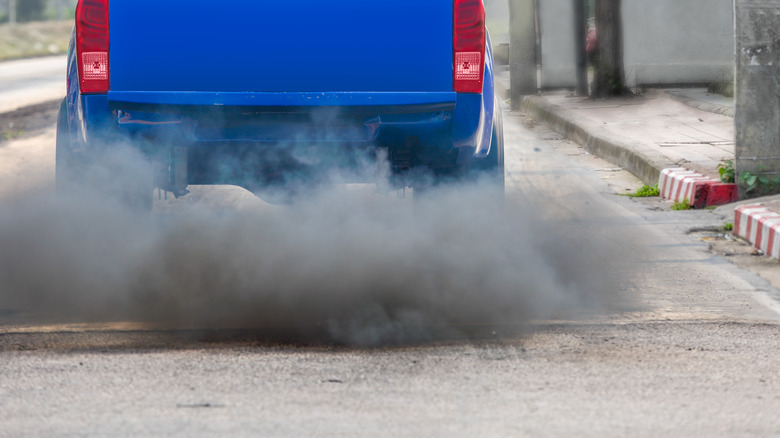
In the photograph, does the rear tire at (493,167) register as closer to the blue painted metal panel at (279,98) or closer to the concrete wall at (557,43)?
the blue painted metal panel at (279,98)

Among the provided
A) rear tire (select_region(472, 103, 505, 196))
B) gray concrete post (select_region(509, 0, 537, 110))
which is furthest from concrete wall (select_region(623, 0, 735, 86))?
rear tire (select_region(472, 103, 505, 196))

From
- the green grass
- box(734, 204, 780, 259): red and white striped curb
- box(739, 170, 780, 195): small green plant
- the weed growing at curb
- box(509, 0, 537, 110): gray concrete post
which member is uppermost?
the green grass

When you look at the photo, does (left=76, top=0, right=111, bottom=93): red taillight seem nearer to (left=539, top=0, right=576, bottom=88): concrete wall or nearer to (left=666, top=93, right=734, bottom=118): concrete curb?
(left=666, top=93, right=734, bottom=118): concrete curb

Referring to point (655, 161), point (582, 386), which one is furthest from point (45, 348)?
point (655, 161)

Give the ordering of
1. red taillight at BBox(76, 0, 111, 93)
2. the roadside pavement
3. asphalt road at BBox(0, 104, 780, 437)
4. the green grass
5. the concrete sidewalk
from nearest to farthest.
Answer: asphalt road at BBox(0, 104, 780, 437), red taillight at BBox(76, 0, 111, 93), the roadside pavement, the concrete sidewalk, the green grass

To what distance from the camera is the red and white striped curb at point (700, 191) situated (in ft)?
26.3

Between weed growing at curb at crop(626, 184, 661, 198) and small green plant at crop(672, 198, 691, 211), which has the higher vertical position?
weed growing at curb at crop(626, 184, 661, 198)

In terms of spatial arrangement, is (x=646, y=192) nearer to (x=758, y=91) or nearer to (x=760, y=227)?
(x=758, y=91)

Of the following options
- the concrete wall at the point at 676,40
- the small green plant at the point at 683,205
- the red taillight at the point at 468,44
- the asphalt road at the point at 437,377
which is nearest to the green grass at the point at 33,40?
the concrete wall at the point at 676,40

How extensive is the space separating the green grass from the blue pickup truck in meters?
41.1

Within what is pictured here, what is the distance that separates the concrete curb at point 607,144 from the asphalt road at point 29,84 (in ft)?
32.2

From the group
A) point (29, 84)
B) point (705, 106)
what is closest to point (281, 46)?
point (705, 106)

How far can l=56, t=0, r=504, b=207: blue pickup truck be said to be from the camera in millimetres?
4566

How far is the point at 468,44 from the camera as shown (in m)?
4.69
